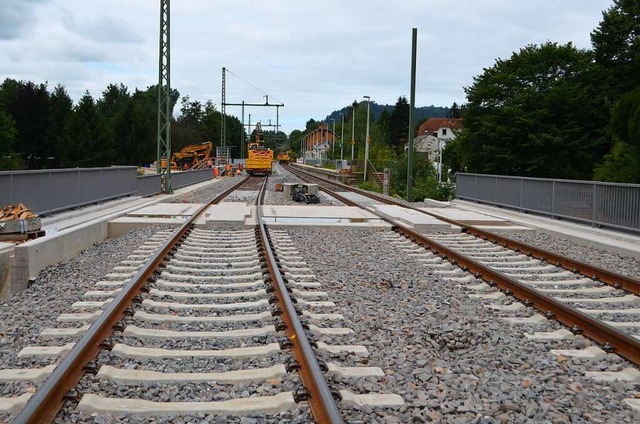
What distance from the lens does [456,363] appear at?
5.49 metres

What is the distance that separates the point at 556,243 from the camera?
13797mm

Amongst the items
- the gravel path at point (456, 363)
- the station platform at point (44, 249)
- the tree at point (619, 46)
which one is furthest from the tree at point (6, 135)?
the gravel path at point (456, 363)

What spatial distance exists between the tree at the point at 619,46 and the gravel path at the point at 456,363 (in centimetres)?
3853

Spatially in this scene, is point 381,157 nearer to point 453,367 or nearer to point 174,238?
point 174,238

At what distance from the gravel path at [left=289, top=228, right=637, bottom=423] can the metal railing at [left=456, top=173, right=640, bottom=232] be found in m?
7.02

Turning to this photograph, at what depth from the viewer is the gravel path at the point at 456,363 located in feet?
14.6

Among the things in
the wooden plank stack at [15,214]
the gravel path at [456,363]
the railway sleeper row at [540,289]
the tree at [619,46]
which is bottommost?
the gravel path at [456,363]

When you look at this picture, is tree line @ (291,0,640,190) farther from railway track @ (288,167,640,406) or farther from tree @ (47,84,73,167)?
tree @ (47,84,73,167)

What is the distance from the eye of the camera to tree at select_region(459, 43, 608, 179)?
45.3 m

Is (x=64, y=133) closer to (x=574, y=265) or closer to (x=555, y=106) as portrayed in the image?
(x=555, y=106)

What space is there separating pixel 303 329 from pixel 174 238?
6450mm

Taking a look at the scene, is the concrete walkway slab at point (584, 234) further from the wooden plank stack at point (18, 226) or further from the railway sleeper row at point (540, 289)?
the wooden plank stack at point (18, 226)

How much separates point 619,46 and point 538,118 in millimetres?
6708

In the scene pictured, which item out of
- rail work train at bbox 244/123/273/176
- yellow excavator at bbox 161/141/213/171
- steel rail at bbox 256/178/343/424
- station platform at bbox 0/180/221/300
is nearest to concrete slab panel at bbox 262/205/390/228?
station platform at bbox 0/180/221/300
